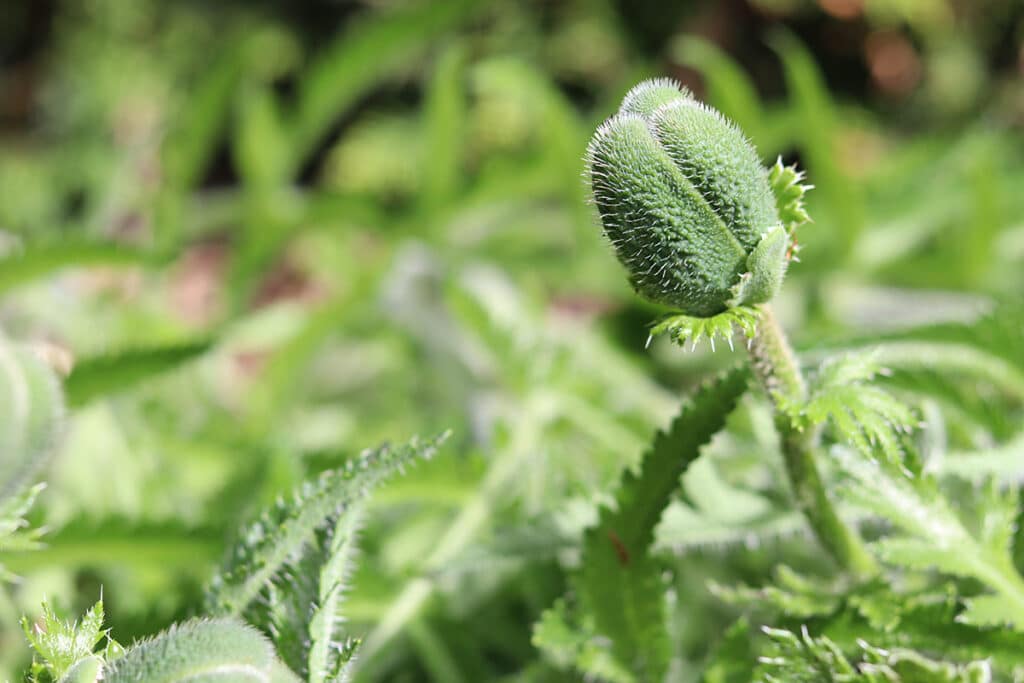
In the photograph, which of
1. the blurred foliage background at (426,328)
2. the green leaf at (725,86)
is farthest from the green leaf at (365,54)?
the green leaf at (725,86)

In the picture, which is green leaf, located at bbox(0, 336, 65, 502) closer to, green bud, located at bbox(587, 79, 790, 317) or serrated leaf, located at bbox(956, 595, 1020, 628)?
green bud, located at bbox(587, 79, 790, 317)

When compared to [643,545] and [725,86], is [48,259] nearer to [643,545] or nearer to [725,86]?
[643,545]

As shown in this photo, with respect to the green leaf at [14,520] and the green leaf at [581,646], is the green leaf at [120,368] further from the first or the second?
the green leaf at [581,646]

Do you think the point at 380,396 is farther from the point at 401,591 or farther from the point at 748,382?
the point at 748,382

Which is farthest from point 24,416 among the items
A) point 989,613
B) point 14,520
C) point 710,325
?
point 989,613

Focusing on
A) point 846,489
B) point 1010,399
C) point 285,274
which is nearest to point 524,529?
point 846,489

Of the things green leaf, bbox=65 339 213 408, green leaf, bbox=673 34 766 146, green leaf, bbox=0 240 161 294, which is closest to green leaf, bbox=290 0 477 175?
green leaf, bbox=673 34 766 146
